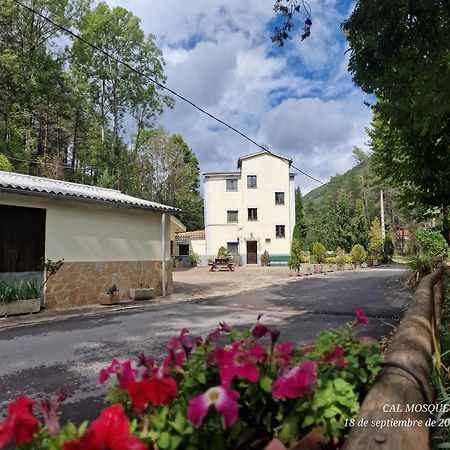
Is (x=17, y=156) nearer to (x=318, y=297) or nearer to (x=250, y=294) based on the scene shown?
(x=250, y=294)

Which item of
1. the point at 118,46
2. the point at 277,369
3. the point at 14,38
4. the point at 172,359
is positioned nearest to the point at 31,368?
the point at 172,359

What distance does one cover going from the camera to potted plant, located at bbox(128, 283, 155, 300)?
A: 10902mm

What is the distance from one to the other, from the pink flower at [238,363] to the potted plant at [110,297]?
374 inches

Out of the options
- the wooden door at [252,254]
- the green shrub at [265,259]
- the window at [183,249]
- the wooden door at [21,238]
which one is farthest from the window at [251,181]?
the wooden door at [21,238]

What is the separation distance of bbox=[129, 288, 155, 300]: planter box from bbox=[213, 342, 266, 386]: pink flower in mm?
10166

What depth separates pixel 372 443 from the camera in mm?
964

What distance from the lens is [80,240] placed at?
10.2 metres

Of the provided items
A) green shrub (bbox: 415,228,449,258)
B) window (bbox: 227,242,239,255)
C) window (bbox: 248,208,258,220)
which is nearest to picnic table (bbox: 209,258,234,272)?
window (bbox: 227,242,239,255)

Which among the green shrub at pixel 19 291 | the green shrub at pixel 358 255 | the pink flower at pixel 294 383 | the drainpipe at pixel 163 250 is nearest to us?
the pink flower at pixel 294 383

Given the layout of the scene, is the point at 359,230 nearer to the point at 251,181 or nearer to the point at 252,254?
the point at 252,254

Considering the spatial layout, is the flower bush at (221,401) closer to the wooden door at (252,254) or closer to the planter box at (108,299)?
the planter box at (108,299)

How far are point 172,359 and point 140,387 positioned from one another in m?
0.28

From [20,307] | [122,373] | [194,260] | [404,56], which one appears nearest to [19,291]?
[20,307]

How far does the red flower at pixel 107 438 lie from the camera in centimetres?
76
